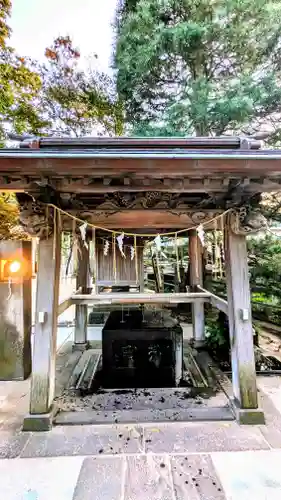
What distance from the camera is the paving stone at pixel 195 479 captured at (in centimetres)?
200

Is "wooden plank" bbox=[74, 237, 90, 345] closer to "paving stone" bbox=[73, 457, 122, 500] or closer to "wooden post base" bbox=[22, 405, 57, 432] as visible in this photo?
"wooden post base" bbox=[22, 405, 57, 432]

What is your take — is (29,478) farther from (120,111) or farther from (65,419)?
(120,111)

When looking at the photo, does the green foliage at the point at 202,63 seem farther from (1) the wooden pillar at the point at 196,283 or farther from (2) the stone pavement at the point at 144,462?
(2) the stone pavement at the point at 144,462

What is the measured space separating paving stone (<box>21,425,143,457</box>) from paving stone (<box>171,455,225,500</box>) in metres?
0.42

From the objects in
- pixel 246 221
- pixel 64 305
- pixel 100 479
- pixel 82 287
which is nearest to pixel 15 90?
pixel 82 287

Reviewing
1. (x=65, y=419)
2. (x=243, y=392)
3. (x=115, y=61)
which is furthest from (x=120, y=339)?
(x=115, y=61)

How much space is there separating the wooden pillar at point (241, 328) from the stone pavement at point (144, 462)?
0.27 metres

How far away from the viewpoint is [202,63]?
7547 mm

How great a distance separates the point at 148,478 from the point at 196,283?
12.2 feet

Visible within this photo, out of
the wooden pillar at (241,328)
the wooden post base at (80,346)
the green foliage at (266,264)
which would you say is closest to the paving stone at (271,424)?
the wooden pillar at (241,328)

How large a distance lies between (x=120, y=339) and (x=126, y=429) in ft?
4.50

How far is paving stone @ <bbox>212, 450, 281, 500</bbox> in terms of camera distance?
2018mm

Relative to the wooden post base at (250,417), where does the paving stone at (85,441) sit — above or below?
below

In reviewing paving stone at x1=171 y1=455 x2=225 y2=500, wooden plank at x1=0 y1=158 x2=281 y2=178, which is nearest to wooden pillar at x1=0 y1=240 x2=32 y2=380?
wooden plank at x1=0 y1=158 x2=281 y2=178
